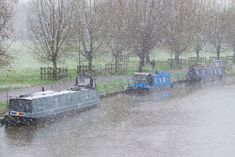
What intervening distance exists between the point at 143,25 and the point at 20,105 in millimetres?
35274

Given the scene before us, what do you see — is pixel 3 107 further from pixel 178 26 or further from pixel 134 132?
pixel 178 26

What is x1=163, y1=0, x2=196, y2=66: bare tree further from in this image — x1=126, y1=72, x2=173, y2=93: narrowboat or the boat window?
the boat window

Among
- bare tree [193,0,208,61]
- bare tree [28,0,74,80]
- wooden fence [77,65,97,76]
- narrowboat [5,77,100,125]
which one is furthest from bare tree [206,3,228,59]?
narrowboat [5,77,100,125]

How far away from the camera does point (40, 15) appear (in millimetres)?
62656

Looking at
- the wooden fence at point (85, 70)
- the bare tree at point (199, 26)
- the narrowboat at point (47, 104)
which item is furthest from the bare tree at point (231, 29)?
the narrowboat at point (47, 104)

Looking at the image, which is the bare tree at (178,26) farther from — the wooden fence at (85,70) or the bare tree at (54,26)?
the bare tree at (54,26)

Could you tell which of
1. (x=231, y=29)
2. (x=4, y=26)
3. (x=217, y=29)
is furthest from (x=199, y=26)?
(x=4, y=26)

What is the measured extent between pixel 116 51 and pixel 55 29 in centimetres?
1129

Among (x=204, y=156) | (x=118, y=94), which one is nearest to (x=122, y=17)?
(x=118, y=94)

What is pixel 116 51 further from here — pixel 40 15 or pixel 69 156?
pixel 69 156

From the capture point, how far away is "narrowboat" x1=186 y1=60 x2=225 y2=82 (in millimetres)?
69188

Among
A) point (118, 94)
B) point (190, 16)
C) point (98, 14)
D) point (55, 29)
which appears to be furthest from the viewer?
point (190, 16)

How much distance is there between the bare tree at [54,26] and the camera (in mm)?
59844

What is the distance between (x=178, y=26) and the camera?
8081 centimetres
